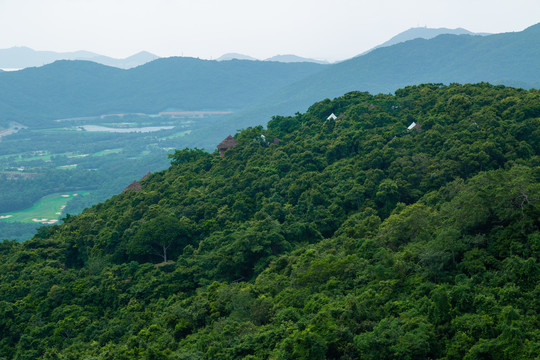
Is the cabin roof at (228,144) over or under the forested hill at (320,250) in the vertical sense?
over

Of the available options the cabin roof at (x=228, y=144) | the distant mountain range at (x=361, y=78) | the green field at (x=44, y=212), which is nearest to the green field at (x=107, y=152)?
the distant mountain range at (x=361, y=78)

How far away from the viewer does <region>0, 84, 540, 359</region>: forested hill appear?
11305 millimetres

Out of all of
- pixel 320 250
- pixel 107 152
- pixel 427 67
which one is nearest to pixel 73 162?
pixel 107 152

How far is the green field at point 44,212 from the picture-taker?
65812 mm

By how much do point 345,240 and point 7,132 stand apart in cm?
15572

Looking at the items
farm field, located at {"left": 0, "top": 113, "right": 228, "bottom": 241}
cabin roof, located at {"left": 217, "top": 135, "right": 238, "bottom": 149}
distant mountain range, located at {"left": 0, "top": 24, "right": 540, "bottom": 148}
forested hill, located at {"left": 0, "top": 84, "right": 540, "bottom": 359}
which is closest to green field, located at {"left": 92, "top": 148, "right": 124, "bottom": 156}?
farm field, located at {"left": 0, "top": 113, "right": 228, "bottom": 241}

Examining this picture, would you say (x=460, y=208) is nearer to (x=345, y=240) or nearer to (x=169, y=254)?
(x=345, y=240)

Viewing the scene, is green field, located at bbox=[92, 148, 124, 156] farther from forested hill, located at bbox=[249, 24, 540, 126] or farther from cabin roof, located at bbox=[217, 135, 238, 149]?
cabin roof, located at bbox=[217, 135, 238, 149]

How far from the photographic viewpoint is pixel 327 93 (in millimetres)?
157750

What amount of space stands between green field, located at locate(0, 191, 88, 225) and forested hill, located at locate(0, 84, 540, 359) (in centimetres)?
3882

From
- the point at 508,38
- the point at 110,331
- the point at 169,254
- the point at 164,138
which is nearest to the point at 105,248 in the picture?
the point at 169,254

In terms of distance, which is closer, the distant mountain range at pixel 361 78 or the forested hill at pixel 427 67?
the distant mountain range at pixel 361 78

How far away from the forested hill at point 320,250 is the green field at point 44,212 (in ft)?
127

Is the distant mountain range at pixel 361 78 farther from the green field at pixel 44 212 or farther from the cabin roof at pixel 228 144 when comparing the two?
the cabin roof at pixel 228 144
